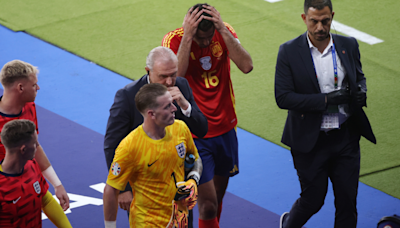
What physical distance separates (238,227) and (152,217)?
7.07ft

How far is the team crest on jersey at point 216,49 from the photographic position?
5324 mm

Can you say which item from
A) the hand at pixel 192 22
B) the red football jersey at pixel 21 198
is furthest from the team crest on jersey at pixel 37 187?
the hand at pixel 192 22

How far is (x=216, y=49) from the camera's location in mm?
5344

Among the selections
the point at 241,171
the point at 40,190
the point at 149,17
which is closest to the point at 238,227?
the point at 241,171

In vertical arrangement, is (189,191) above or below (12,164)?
below

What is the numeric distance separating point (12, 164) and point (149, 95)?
3.51ft

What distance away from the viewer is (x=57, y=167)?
289 inches

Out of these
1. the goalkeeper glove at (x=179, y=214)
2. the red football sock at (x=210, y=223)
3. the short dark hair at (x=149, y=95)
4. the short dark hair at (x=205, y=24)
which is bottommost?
the red football sock at (x=210, y=223)

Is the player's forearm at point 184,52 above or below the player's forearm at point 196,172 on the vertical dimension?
above

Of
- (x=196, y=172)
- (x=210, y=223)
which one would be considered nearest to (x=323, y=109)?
(x=196, y=172)

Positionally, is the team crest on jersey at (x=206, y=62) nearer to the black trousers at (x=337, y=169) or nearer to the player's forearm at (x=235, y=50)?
the player's forearm at (x=235, y=50)

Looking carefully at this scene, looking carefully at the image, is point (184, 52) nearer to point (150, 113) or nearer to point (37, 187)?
point (150, 113)

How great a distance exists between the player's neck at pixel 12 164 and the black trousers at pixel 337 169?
98.3 inches

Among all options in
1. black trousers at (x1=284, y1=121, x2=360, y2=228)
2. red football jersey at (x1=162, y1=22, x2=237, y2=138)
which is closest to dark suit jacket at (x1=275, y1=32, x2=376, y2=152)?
black trousers at (x1=284, y1=121, x2=360, y2=228)
